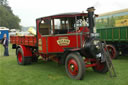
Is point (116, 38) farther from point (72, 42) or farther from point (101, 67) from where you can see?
point (72, 42)

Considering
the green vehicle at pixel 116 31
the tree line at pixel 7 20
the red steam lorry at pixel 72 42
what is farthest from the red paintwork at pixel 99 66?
the tree line at pixel 7 20

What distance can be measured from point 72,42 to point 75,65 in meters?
0.75

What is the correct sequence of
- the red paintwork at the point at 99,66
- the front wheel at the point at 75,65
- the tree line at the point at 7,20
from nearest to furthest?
the front wheel at the point at 75,65, the red paintwork at the point at 99,66, the tree line at the point at 7,20

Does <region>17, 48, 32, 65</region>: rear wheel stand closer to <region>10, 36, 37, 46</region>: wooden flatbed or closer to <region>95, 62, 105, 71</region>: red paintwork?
<region>10, 36, 37, 46</region>: wooden flatbed

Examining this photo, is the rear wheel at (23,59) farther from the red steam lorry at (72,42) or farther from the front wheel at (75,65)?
the front wheel at (75,65)

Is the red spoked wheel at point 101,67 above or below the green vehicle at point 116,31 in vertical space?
below

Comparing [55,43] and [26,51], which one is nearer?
[55,43]

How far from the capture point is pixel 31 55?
23.6ft

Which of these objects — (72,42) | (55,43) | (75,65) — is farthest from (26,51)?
(75,65)

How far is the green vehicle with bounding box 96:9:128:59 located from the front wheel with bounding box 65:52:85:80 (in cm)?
390

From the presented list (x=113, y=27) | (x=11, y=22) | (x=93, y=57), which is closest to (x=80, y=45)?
(x=93, y=57)

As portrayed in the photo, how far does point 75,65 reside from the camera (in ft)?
15.2

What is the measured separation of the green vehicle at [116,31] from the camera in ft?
25.4

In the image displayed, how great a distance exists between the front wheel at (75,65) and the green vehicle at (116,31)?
3899mm
